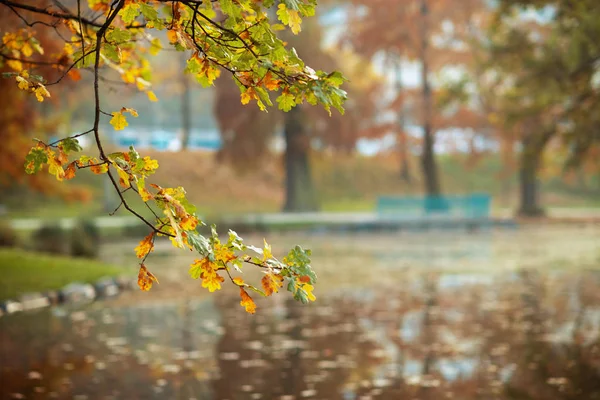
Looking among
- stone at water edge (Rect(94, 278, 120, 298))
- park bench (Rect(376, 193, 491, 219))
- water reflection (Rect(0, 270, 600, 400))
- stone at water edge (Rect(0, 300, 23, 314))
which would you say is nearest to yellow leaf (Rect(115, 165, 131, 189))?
water reflection (Rect(0, 270, 600, 400))

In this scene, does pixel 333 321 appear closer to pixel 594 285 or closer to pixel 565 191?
pixel 594 285

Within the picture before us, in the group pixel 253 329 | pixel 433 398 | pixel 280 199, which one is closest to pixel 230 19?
pixel 433 398

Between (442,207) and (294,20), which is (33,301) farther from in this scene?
(442,207)

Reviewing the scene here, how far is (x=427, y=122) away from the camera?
47.1m

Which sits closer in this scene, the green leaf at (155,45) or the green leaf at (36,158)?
the green leaf at (36,158)

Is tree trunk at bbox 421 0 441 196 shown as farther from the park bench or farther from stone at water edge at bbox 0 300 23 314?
stone at water edge at bbox 0 300 23 314

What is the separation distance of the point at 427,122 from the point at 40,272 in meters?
30.3

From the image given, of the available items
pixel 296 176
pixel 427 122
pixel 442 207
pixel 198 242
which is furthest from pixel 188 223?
pixel 296 176

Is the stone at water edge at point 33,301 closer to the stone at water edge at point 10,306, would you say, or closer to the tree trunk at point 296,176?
the stone at water edge at point 10,306

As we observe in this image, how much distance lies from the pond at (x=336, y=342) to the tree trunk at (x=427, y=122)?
1043 inches

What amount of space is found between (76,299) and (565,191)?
5571 cm

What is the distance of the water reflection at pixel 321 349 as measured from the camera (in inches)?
356

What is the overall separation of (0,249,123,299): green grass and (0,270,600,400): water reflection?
6.59 ft

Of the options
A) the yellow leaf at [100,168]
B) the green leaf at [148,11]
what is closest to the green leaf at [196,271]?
the yellow leaf at [100,168]
